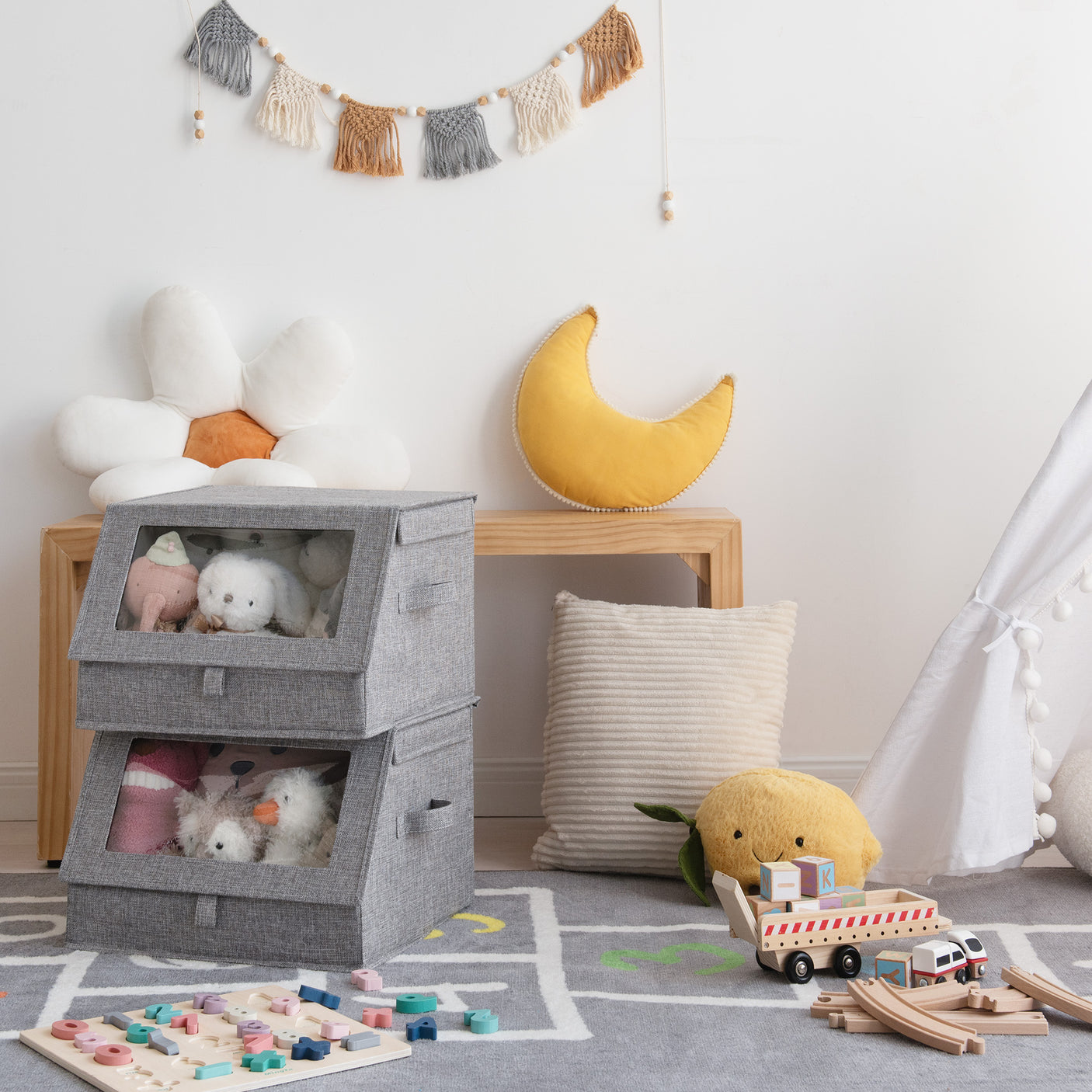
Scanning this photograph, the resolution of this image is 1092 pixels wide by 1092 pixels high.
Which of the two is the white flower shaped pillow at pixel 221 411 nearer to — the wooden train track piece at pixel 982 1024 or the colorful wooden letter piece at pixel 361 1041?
the colorful wooden letter piece at pixel 361 1041

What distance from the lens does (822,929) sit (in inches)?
53.9

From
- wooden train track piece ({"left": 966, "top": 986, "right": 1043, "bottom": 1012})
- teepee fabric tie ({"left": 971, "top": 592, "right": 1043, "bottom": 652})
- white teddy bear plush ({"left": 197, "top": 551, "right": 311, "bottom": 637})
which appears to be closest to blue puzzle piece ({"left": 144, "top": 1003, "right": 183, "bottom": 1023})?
white teddy bear plush ({"left": 197, "top": 551, "right": 311, "bottom": 637})

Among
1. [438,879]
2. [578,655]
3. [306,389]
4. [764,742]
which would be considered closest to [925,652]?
[764,742]

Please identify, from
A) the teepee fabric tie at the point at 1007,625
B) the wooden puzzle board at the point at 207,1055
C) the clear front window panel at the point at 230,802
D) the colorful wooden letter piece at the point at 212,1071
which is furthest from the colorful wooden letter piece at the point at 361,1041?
the teepee fabric tie at the point at 1007,625

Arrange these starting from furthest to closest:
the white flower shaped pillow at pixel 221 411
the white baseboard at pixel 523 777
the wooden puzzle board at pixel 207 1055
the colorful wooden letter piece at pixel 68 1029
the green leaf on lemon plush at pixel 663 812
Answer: the white baseboard at pixel 523 777 < the white flower shaped pillow at pixel 221 411 < the green leaf on lemon plush at pixel 663 812 < the colorful wooden letter piece at pixel 68 1029 < the wooden puzzle board at pixel 207 1055

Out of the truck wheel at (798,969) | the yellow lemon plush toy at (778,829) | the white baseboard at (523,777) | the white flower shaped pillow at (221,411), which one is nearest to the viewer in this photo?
the truck wheel at (798,969)

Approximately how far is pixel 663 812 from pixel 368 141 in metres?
1.25

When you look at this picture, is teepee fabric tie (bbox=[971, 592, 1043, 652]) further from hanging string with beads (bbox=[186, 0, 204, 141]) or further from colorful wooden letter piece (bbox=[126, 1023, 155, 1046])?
hanging string with beads (bbox=[186, 0, 204, 141])

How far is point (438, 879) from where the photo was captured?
5.14ft

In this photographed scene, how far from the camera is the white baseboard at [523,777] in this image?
2.16 meters

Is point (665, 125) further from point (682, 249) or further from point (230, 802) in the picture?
point (230, 802)

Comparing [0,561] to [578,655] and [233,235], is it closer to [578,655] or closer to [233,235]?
[233,235]

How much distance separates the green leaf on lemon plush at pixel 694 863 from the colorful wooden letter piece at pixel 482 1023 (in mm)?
484

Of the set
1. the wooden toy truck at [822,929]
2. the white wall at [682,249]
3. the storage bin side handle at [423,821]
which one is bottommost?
the wooden toy truck at [822,929]
